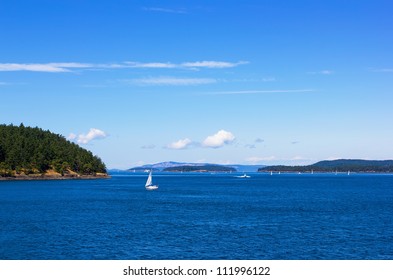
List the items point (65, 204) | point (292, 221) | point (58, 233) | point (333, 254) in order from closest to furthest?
point (333, 254) → point (58, 233) → point (292, 221) → point (65, 204)

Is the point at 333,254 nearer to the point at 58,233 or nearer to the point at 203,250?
the point at 203,250

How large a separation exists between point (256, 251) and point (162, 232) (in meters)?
18.0

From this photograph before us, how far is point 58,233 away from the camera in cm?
6656

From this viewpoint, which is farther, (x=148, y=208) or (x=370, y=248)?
(x=148, y=208)

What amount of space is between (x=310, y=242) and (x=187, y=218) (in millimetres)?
29401

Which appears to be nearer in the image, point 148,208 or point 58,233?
point 58,233

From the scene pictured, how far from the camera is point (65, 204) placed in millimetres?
113875

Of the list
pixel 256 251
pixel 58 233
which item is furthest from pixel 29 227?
pixel 256 251

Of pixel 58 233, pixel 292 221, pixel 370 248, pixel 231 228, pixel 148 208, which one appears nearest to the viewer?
pixel 370 248

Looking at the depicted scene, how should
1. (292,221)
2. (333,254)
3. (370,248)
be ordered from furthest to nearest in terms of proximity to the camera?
(292,221), (370,248), (333,254)
